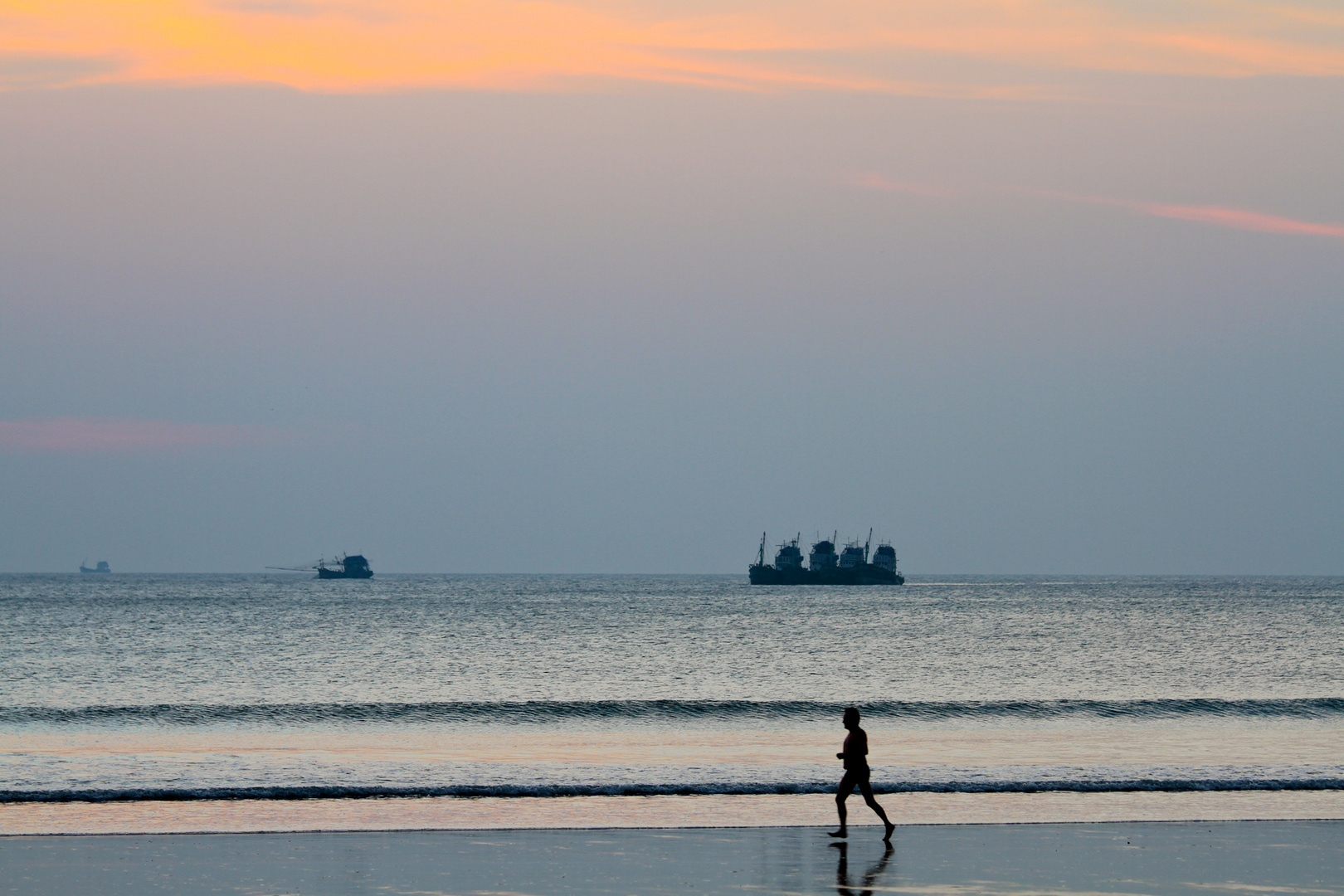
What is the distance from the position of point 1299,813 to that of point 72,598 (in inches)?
6468

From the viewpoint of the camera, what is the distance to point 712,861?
15805mm

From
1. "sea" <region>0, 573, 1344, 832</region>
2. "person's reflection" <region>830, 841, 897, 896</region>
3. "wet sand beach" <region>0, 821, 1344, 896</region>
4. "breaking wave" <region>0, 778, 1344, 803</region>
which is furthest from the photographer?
"sea" <region>0, 573, 1344, 832</region>

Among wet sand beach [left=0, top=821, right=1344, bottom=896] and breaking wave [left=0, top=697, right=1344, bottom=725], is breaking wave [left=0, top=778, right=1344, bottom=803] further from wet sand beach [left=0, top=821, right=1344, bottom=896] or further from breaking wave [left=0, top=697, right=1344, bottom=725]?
breaking wave [left=0, top=697, right=1344, bottom=725]

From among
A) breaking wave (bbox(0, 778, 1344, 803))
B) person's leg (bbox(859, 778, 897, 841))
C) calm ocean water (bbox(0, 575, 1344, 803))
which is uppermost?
person's leg (bbox(859, 778, 897, 841))

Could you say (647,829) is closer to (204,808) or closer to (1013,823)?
(1013,823)

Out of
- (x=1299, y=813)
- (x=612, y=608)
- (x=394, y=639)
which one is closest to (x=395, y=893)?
(x=1299, y=813)

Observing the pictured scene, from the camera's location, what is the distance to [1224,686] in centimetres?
5444

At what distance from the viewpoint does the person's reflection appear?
14.0 meters

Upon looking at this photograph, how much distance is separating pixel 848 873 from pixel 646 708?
28113mm

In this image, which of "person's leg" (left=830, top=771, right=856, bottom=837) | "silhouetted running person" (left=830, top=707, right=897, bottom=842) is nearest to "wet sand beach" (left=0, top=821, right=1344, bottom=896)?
"person's leg" (left=830, top=771, right=856, bottom=837)

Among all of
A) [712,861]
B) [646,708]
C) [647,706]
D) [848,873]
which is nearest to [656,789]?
[712,861]

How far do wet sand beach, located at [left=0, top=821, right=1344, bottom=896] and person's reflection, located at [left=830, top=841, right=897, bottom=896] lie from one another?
3cm

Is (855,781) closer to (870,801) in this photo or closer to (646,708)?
(870,801)

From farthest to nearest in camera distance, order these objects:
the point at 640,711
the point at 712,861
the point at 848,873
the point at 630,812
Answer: the point at 640,711 < the point at 630,812 < the point at 712,861 < the point at 848,873
